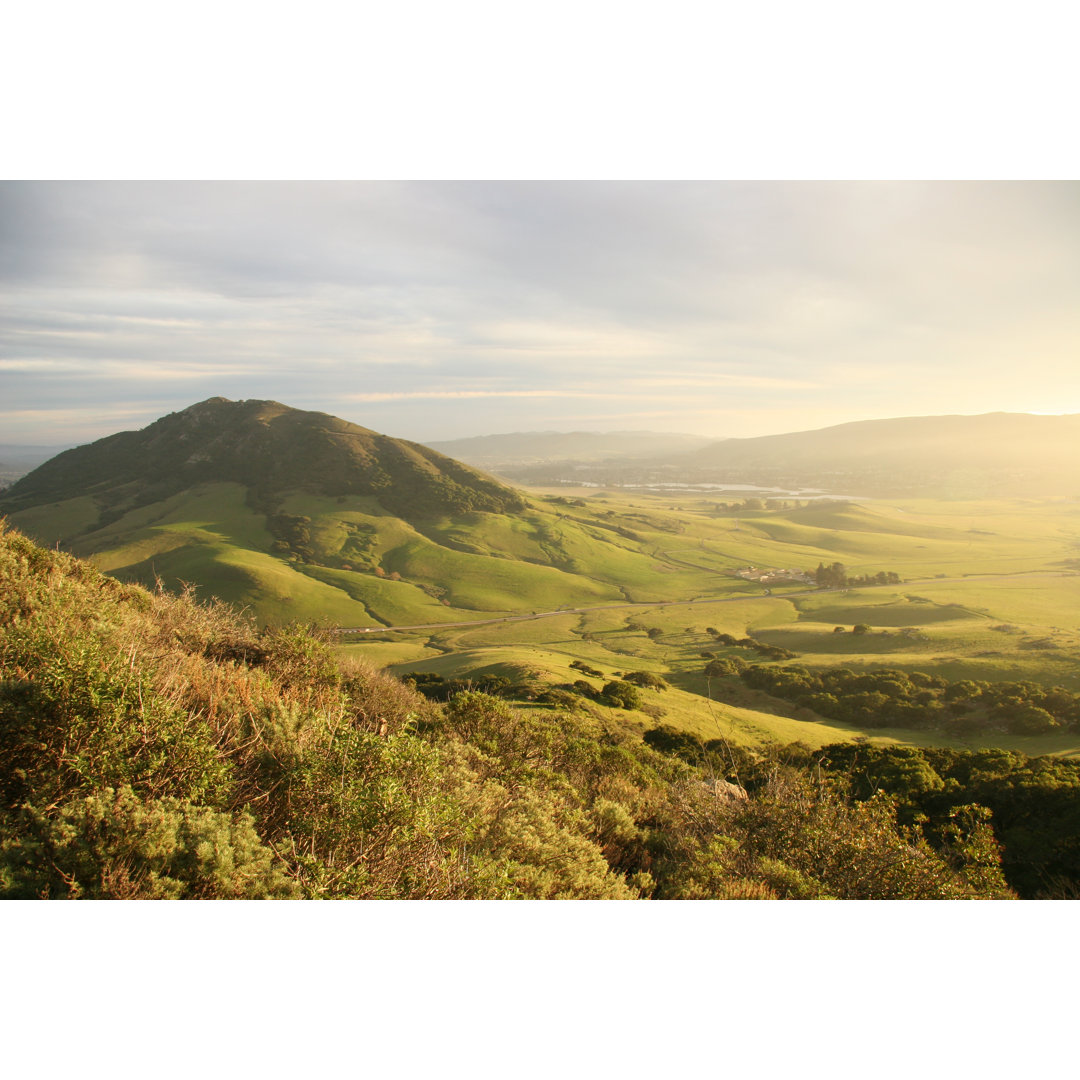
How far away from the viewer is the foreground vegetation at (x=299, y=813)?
3.84 metres

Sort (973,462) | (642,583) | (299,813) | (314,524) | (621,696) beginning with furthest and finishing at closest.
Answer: (973,462) → (314,524) → (642,583) → (621,696) → (299,813)

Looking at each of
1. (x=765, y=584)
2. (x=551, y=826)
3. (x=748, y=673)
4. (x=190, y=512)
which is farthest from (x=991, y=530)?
(x=190, y=512)

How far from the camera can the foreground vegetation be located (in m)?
3.84

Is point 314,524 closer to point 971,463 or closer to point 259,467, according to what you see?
point 259,467

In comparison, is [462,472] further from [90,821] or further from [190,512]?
[90,821]

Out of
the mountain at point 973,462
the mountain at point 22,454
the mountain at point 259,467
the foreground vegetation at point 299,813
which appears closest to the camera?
the foreground vegetation at point 299,813

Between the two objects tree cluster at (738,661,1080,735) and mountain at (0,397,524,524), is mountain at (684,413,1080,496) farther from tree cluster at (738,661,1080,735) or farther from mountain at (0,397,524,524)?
mountain at (0,397,524,524)

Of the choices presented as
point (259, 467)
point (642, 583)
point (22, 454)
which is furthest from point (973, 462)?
point (22, 454)

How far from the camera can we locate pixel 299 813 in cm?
470

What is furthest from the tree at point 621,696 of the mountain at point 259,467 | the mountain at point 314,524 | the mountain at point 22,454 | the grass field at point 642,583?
the mountain at point 259,467

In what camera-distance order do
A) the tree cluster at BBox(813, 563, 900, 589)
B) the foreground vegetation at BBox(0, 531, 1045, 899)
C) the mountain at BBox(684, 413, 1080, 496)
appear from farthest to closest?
the mountain at BBox(684, 413, 1080, 496) < the tree cluster at BBox(813, 563, 900, 589) < the foreground vegetation at BBox(0, 531, 1045, 899)

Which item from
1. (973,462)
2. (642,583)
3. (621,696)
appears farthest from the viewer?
(973,462)

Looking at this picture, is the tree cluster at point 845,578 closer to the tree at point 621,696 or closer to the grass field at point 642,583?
the grass field at point 642,583

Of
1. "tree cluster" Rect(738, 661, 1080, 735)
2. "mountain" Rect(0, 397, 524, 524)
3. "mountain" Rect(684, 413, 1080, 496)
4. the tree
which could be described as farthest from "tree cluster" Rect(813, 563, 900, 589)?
the tree
